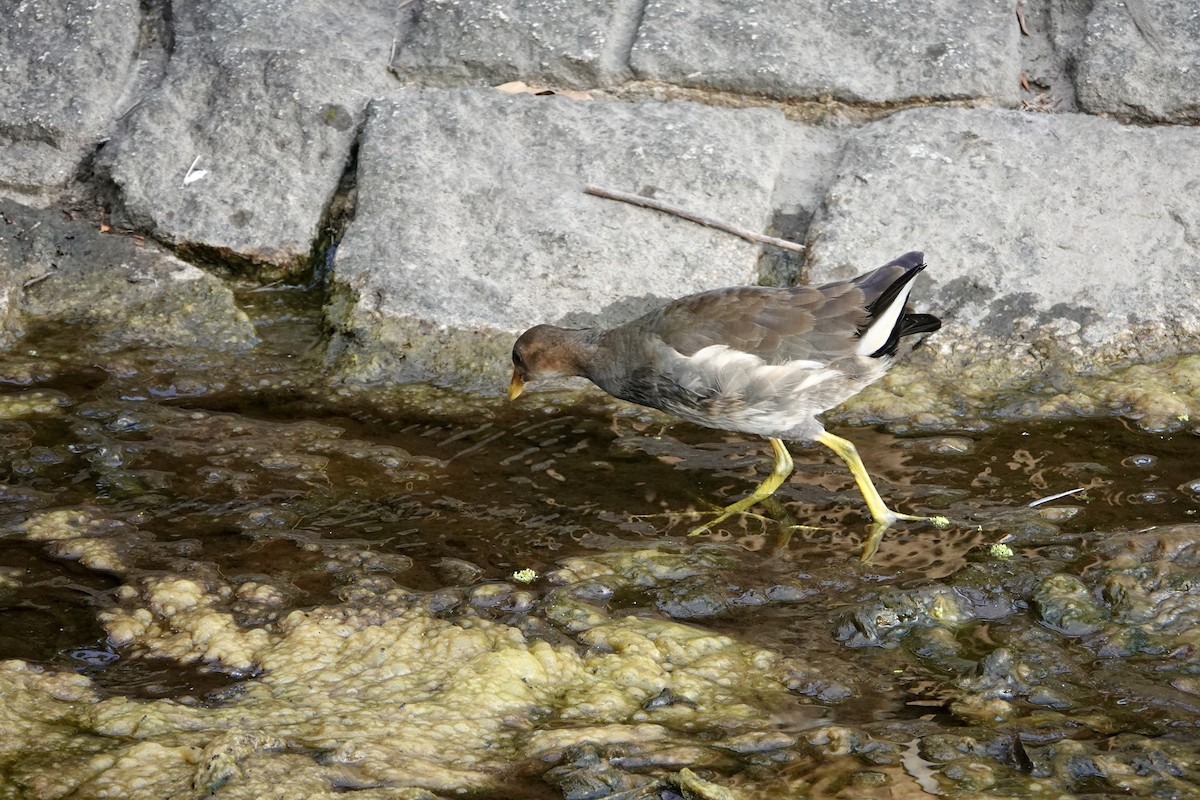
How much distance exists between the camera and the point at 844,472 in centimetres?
457

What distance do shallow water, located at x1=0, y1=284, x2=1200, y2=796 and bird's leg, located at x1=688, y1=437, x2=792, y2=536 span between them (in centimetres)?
6

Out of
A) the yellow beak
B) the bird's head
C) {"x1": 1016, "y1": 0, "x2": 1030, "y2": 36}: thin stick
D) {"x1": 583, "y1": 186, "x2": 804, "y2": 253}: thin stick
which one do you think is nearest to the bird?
the bird's head

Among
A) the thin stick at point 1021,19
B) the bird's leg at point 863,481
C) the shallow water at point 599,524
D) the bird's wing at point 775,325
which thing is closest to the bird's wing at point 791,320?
the bird's wing at point 775,325

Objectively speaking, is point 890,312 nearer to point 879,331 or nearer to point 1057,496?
point 879,331

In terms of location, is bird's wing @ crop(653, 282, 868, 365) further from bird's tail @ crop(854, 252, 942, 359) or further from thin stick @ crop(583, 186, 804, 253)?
thin stick @ crop(583, 186, 804, 253)

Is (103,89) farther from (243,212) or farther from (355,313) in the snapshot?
(355,313)

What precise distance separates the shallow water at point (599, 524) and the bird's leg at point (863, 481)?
7cm

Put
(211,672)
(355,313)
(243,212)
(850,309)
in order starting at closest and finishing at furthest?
1. (211,672)
2. (850,309)
3. (355,313)
4. (243,212)

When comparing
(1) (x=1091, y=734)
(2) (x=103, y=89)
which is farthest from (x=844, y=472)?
(2) (x=103, y=89)

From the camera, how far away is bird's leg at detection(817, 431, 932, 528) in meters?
4.11

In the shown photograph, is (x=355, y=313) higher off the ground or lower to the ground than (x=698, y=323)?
lower

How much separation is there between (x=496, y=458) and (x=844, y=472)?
1.34 m

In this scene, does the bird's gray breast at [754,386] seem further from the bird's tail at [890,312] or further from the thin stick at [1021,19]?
the thin stick at [1021,19]

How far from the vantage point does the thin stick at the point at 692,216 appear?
203 inches
